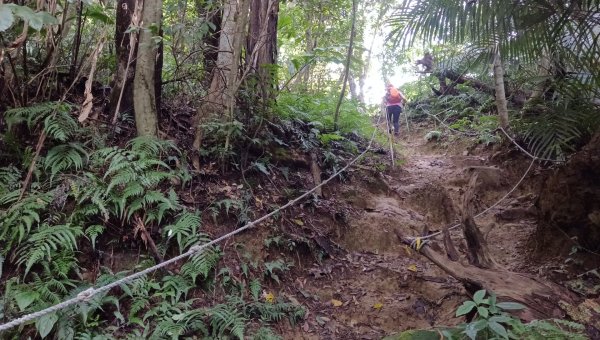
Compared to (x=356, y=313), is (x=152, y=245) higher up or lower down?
higher up

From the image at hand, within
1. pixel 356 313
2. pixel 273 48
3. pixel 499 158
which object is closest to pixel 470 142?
pixel 499 158

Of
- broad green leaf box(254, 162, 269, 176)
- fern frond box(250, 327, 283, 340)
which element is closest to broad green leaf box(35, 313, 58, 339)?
fern frond box(250, 327, 283, 340)

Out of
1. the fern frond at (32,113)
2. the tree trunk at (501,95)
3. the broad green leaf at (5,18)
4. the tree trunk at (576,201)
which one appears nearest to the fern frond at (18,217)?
the fern frond at (32,113)

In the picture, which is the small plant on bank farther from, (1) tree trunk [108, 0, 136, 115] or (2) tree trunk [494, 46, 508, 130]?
(2) tree trunk [494, 46, 508, 130]

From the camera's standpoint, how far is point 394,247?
4977 mm

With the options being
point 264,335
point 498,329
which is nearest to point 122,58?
point 264,335

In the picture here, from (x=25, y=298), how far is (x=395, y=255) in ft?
12.2

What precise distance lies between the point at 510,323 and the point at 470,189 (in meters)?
1.53

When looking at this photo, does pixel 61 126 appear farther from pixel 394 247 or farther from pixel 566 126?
pixel 566 126

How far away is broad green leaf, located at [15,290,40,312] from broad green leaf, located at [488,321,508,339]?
2956mm

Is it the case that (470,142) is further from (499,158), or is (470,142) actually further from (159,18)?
(159,18)

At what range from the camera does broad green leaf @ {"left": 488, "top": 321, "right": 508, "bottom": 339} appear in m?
2.27

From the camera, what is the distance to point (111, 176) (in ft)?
11.9

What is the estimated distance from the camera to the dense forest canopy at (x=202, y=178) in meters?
2.97
